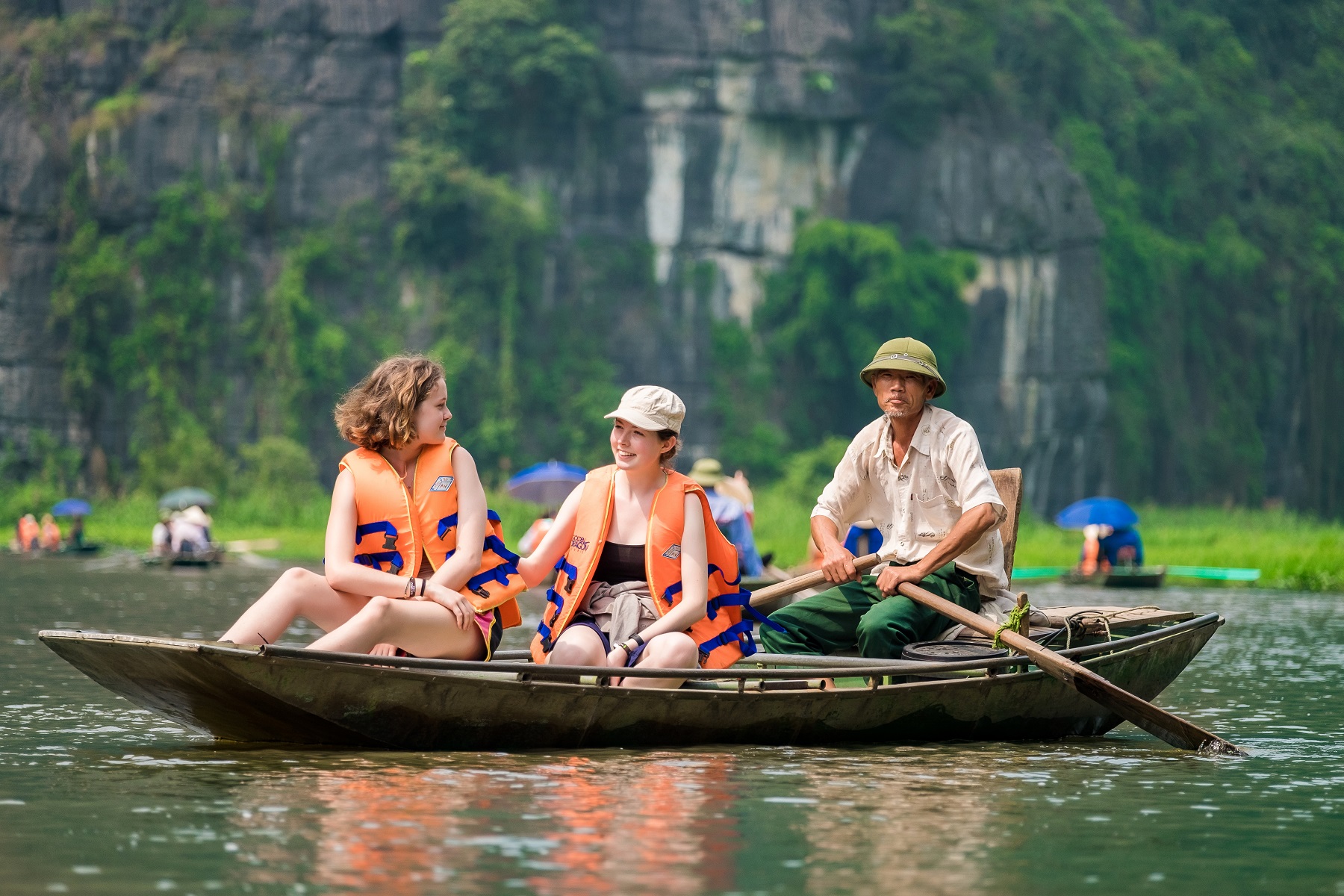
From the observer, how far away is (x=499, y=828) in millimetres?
5500

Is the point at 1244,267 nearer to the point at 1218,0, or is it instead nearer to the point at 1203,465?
the point at 1203,465

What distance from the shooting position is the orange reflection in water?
4844mm

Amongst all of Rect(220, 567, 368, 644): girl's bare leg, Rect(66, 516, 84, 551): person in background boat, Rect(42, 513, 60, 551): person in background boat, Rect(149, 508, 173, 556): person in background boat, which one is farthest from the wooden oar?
Rect(42, 513, 60, 551): person in background boat

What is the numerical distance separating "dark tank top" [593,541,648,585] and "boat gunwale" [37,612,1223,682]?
392mm

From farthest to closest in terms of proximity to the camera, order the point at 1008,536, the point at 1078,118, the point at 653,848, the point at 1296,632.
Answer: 1. the point at 1078,118
2. the point at 1296,632
3. the point at 1008,536
4. the point at 653,848

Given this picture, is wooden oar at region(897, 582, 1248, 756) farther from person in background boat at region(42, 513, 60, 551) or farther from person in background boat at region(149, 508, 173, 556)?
person in background boat at region(42, 513, 60, 551)

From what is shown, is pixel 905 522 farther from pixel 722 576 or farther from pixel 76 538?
pixel 76 538

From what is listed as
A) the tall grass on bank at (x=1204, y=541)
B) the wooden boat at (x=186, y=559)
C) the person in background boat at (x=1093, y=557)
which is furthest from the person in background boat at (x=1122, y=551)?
the wooden boat at (x=186, y=559)

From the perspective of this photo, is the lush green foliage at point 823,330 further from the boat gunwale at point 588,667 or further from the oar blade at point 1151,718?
the oar blade at point 1151,718

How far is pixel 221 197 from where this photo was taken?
37.8 metres

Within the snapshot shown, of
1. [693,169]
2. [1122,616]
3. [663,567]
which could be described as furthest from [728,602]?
[693,169]

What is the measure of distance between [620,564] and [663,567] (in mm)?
182

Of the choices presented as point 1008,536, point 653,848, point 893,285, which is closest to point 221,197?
point 893,285

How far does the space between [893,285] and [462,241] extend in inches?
346
